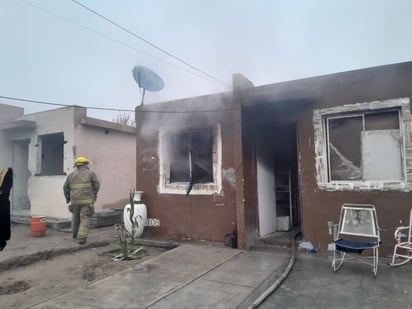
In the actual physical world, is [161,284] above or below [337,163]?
below

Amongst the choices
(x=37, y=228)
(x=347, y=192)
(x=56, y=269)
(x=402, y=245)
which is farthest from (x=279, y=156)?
(x=37, y=228)

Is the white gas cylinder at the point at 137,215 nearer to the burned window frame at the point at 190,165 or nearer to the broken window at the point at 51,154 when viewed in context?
the burned window frame at the point at 190,165

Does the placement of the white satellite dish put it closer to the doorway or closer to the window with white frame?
the doorway

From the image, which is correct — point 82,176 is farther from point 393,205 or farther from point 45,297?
point 393,205

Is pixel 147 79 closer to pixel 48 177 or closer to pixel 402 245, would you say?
pixel 48 177

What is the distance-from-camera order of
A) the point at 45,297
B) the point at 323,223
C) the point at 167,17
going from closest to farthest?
the point at 45,297, the point at 323,223, the point at 167,17

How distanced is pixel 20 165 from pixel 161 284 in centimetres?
1013

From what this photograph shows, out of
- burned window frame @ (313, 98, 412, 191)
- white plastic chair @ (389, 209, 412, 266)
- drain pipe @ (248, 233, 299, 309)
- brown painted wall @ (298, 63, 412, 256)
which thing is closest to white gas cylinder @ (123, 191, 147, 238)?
drain pipe @ (248, 233, 299, 309)

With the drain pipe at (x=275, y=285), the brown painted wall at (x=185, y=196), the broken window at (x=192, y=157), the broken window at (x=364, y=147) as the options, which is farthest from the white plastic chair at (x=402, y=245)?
the broken window at (x=192, y=157)

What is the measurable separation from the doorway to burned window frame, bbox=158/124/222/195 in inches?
37.5

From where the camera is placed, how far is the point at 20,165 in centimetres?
1211

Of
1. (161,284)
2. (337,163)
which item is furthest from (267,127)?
(161,284)

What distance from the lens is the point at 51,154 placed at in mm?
11562

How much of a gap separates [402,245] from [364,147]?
5.72 ft
